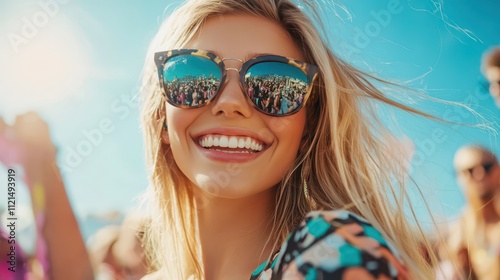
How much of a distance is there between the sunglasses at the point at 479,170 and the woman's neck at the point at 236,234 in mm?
3456

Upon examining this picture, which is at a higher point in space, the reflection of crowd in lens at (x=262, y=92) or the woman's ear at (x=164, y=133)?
the reflection of crowd in lens at (x=262, y=92)

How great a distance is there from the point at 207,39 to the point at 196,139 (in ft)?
1.45

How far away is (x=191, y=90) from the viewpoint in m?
2.18

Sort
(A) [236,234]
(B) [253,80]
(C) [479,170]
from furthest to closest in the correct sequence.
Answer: (C) [479,170]
(A) [236,234]
(B) [253,80]

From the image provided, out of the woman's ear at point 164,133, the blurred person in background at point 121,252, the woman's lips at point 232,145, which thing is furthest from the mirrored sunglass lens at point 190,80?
the blurred person in background at point 121,252

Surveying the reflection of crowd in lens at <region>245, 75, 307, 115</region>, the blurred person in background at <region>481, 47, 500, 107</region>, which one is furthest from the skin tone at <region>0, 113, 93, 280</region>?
the blurred person in background at <region>481, 47, 500, 107</region>

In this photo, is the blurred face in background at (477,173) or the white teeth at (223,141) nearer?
the white teeth at (223,141)

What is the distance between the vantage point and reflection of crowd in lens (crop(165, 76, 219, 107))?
215 cm

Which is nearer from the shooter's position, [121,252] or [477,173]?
[121,252]

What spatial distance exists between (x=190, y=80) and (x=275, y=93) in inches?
14.8

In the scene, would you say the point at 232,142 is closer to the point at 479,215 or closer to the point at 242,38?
the point at 242,38

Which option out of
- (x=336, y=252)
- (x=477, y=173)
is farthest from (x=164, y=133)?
(x=477, y=173)

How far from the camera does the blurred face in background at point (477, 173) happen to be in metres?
4.92

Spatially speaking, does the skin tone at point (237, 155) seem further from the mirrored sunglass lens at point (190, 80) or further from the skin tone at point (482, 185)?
the skin tone at point (482, 185)
